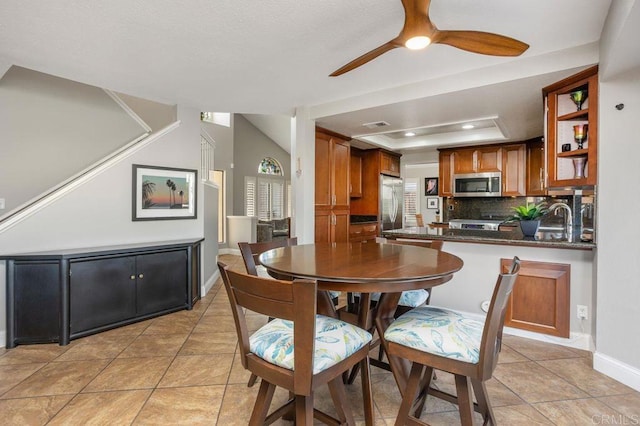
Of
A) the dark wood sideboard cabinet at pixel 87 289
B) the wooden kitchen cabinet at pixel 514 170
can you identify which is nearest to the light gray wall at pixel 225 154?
the dark wood sideboard cabinet at pixel 87 289

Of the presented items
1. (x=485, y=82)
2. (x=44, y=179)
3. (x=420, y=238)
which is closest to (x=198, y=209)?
(x=44, y=179)

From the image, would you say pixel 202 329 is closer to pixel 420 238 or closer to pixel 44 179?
pixel 420 238

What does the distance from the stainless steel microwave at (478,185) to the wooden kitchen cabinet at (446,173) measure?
0.30 feet

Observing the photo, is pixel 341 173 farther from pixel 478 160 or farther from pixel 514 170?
pixel 514 170

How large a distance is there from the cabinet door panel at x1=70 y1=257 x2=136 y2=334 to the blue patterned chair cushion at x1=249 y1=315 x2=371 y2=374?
227 centimetres

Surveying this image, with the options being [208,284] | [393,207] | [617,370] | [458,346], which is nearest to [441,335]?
[458,346]

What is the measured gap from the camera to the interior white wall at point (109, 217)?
2.80 m

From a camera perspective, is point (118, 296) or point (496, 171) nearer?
point (118, 296)

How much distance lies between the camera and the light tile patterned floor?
1.72m

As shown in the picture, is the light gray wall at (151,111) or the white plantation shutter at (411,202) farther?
the white plantation shutter at (411,202)

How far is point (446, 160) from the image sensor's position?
18.8 feet

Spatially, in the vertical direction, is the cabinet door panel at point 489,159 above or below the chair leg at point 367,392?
above

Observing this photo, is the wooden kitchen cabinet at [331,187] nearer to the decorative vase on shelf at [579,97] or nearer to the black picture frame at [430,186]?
the decorative vase on shelf at [579,97]

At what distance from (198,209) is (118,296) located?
1.40 meters
